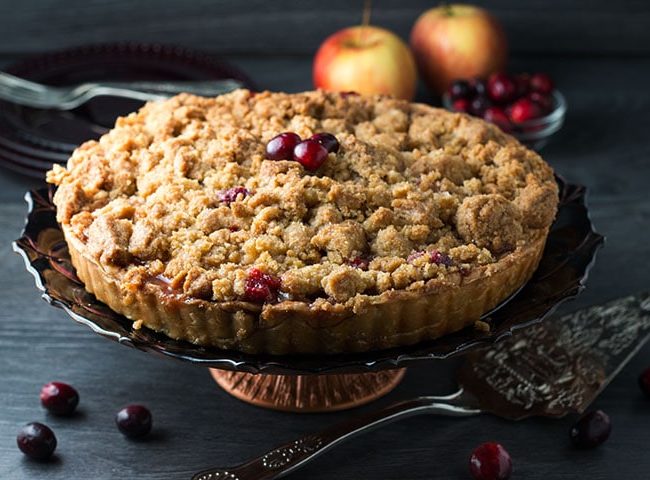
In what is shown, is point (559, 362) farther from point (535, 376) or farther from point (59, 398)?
point (59, 398)

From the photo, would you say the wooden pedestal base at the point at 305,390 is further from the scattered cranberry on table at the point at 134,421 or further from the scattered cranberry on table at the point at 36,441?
the scattered cranberry on table at the point at 36,441

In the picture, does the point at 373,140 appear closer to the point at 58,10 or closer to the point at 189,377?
the point at 189,377

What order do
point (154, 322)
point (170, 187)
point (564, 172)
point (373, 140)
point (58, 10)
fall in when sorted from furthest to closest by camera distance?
point (58, 10), point (564, 172), point (373, 140), point (170, 187), point (154, 322)

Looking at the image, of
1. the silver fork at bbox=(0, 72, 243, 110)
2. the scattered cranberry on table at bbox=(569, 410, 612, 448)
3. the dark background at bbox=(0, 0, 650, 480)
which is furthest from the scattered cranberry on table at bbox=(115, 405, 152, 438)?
the silver fork at bbox=(0, 72, 243, 110)

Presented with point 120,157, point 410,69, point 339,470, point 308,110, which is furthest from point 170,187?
point 410,69

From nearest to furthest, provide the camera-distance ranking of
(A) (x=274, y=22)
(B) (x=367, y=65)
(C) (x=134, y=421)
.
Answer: (C) (x=134, y=421), (B) (x=367, y=65), (A) (x=274, y=22)

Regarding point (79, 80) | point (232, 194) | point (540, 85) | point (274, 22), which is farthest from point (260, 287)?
point (274, 22)
